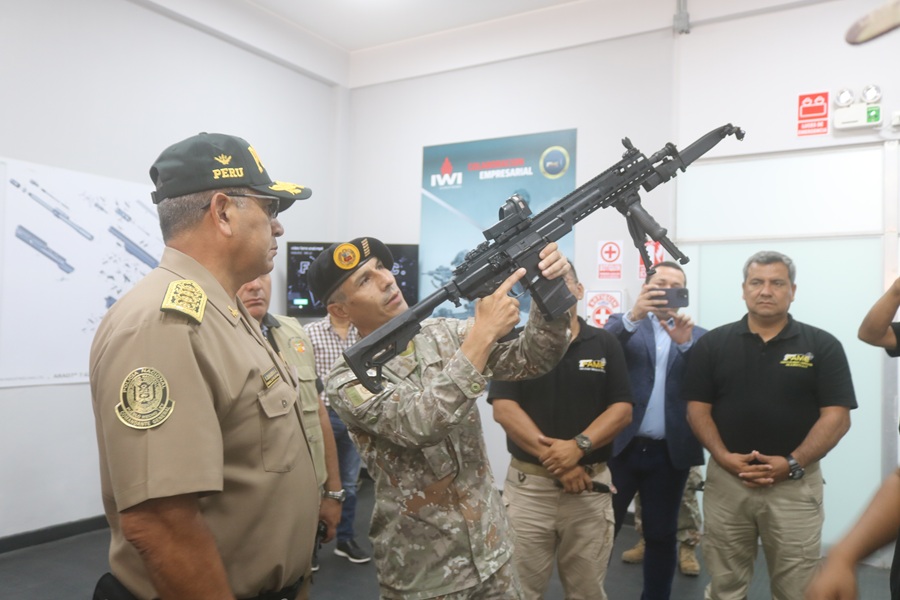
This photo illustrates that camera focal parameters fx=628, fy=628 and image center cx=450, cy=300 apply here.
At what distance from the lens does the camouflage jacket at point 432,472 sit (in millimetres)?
1406

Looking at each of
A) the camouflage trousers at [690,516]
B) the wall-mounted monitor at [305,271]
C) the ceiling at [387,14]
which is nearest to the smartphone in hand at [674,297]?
the camouflage trousers at [690,516]

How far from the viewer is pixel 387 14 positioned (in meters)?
5.20

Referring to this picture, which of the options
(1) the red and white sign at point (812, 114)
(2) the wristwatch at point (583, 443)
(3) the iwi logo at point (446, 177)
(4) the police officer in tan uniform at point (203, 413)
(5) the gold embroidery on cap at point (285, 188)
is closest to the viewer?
(4) the police officer in tan uniform at point (203, 413)

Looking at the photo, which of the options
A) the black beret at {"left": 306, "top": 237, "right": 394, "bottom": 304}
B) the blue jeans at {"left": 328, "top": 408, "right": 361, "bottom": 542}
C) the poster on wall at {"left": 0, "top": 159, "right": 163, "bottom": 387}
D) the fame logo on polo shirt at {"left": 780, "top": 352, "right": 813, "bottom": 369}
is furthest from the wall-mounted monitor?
the black beret at {"left": 306, "top": 237, "right": 394, "bottom": 304}

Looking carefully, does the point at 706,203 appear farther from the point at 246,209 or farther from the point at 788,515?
the point at 246,209

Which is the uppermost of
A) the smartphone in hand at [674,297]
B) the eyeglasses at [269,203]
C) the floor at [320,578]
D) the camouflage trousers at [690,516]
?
the eyeglasses at [269,203]

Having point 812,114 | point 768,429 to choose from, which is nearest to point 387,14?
point 812,114

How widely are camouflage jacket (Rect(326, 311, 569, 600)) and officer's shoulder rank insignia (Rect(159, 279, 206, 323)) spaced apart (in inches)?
20.9

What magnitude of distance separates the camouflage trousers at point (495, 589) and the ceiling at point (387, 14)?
4541 millimetres

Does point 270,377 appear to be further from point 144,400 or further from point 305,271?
point 305,271

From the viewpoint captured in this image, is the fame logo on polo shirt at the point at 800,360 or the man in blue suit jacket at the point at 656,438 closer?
the fame logo on polo shirt at the point at 800,360

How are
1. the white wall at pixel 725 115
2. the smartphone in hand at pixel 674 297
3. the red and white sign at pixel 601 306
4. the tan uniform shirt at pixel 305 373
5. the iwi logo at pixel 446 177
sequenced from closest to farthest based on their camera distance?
1. the tan uniform shirt at pixel 305 373
2. the smartphone in hand at pixel 674 297
3. the white wall at pixel 725 115
4. the red and white sign at pixel 601 306
5. the iwi logo at pixel 446 177

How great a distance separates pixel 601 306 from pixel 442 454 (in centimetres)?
343

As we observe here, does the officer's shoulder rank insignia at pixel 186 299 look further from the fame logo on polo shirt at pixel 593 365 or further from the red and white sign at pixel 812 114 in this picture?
the red and white sign at pixel 812 114
